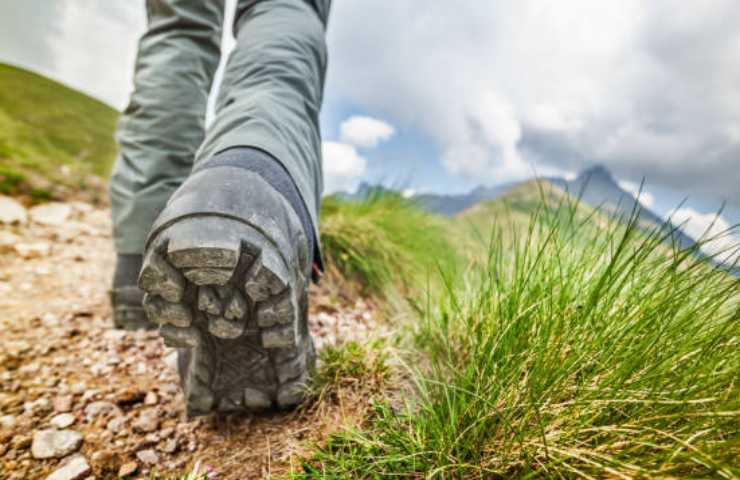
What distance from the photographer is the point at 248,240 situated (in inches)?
29.7

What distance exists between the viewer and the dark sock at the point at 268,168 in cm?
91

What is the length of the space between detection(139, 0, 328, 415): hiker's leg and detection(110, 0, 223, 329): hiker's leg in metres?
0.35

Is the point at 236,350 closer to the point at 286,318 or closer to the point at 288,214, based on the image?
the point at 286,318

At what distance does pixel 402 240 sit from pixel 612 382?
189 centimetres

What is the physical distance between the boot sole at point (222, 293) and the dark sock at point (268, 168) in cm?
17

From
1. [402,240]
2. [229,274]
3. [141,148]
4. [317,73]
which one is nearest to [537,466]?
[229,274]

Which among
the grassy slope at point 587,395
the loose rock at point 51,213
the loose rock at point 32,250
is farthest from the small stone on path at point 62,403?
the loose rock at point 51,213

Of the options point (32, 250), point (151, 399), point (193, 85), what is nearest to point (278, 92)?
point (193, 85)

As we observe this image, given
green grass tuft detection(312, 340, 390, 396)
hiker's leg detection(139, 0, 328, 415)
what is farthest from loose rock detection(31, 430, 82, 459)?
green grass tuft detection(312, 340, 390, 396)

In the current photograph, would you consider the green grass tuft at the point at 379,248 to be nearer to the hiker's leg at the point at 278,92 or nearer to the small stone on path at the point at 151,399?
the hiker's leg at the point at 278,92

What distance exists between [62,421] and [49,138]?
21.0ft

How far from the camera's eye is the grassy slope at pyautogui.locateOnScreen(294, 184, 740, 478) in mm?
627

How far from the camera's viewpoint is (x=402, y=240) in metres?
2.57

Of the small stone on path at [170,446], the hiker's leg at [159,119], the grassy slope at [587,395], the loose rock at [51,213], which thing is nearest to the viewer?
the grassy slope at [587,395]
